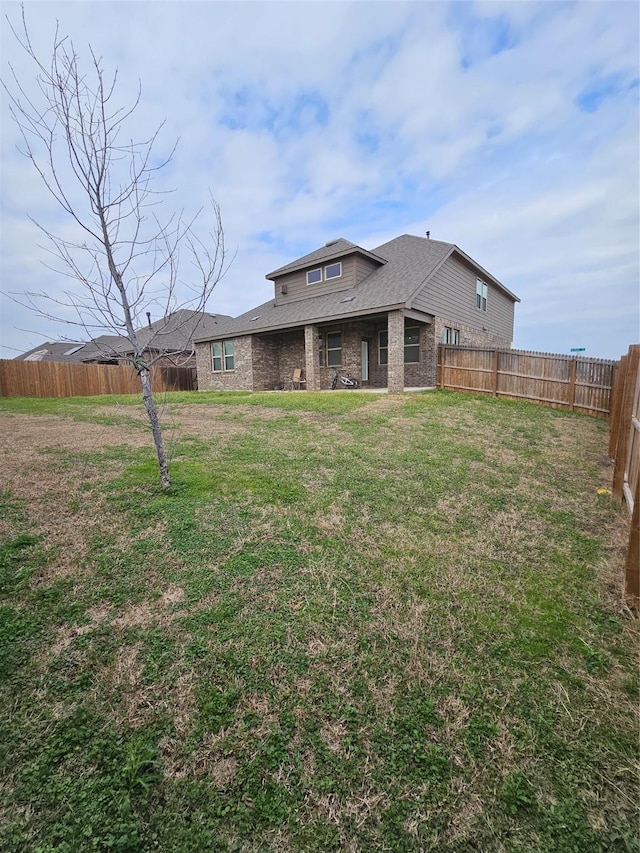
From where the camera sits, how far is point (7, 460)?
16.5 ft

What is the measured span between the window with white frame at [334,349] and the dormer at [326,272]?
1951 mm

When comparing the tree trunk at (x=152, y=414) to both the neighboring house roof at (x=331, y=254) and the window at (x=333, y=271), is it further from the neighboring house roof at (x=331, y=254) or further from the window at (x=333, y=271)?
the window at (x=333, y=271)

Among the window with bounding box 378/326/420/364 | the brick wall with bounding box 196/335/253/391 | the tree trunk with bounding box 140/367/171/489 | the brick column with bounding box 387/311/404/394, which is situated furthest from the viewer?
the brick wall with bounding box 196/335/253/391

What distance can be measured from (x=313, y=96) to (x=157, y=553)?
529 inches

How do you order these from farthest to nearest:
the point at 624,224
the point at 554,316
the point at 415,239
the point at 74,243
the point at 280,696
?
the point at 554,316, the point at 415,239, the point at 624,224, the point at 74,243, the point at 280,696

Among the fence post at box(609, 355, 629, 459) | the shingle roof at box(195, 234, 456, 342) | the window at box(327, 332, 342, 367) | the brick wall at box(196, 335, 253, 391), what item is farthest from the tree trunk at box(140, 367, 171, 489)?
the brick wall at box(196, 335, 253, 391)

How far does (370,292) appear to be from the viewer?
44.0 ft

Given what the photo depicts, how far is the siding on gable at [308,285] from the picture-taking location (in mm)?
15061

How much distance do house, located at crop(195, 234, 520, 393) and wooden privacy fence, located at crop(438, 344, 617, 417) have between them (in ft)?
3.75

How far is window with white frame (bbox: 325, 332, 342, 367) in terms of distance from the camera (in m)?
15.3

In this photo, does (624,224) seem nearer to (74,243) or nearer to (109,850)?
(74,243)

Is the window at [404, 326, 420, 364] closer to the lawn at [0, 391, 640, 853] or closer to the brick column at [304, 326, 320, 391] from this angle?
the brick column at [304, 326, 320, 391]

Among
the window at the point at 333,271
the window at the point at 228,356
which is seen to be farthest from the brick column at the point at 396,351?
the window at the point at 228,356

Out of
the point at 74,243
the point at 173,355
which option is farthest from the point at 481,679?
the point at 74,243
